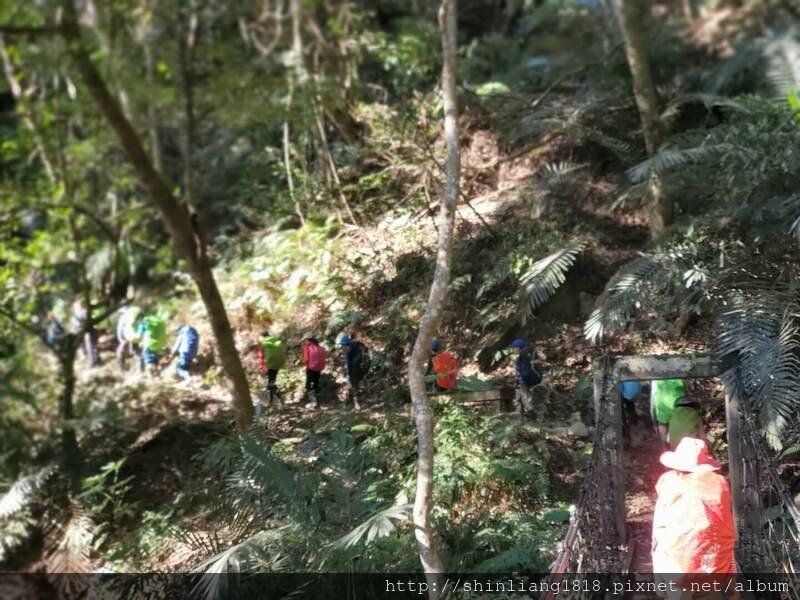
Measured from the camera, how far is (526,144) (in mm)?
13039

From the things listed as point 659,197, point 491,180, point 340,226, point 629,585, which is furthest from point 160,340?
point 629,585

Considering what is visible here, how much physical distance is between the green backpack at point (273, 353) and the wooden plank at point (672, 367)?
5.27 m

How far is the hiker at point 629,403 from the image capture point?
27.2 ft

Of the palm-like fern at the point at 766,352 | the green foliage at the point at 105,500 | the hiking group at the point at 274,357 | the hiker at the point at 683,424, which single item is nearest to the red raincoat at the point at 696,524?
the hiker at the point at 683,424

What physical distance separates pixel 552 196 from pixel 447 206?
5.68 meters

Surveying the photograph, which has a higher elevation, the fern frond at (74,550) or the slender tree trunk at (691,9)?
the slender tree trunk at (691,9)

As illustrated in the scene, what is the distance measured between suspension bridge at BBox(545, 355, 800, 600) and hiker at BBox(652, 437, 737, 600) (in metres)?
0.60

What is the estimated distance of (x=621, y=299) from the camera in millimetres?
7383

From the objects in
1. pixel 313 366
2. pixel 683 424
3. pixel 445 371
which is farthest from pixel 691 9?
pixel 683 424

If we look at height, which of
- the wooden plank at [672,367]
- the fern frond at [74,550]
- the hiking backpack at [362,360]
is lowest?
the fern frond at [74,550]

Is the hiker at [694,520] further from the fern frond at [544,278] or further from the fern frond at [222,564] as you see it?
the fern frond at [544,278]

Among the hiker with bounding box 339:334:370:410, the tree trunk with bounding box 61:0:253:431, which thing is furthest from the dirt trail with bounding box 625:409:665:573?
the tree trunk with bounding box 61:0:253:431

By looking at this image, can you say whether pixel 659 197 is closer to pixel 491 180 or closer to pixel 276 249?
pixel 491 180

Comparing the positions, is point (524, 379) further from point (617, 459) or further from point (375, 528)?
point (375, 528)
